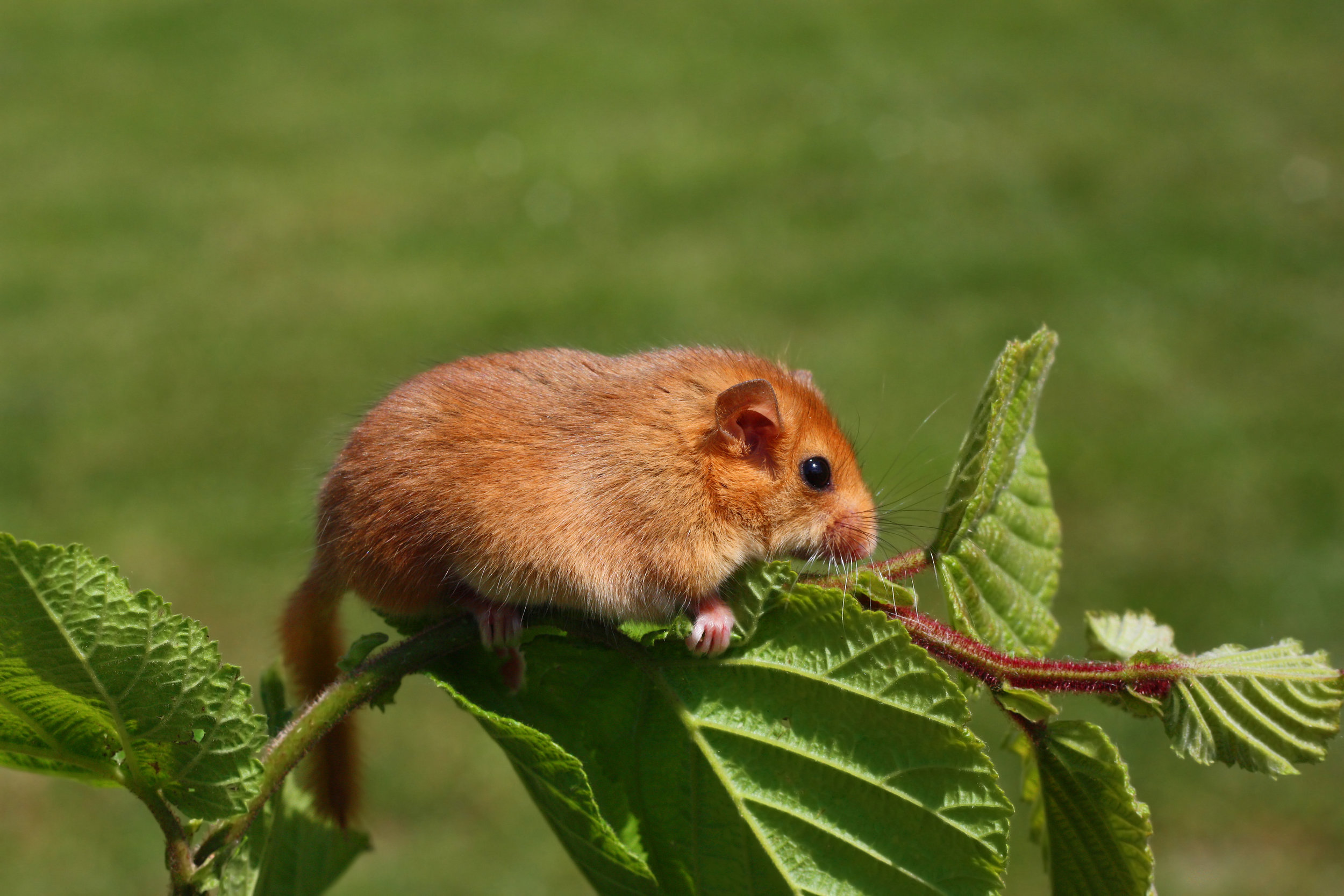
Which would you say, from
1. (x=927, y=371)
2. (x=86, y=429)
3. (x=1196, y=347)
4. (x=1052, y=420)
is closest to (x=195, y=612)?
(x=86, y=429)

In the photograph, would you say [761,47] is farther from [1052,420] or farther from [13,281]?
[13,281]

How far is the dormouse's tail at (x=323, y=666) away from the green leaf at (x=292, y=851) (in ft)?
0.14

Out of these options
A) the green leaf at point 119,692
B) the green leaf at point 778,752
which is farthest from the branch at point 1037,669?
the green leaf at point 119,692

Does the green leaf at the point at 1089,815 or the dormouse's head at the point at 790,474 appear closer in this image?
the green leaf at the point at 1089,815

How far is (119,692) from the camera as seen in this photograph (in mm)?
1823

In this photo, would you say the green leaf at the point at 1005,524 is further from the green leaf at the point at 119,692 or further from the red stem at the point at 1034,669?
the green leaf at the point at 119,692

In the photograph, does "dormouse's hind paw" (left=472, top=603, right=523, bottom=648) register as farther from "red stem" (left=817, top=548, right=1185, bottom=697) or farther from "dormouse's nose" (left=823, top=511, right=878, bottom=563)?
"dormouse's nose" (left=823, top=511, right=878, bottom=563)

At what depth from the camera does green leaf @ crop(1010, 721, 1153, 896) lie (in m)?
2.06

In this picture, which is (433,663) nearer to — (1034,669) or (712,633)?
(712,633)

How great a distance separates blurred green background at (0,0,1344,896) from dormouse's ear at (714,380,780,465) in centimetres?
83

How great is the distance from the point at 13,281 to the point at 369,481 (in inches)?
402

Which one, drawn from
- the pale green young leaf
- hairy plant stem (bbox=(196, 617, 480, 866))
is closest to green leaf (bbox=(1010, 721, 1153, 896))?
the pale green young leaf

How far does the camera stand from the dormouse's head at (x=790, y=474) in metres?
2.82

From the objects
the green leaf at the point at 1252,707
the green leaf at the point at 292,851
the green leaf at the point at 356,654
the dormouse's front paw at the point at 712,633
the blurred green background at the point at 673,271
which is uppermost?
the blurred green background at the point at 673,271
